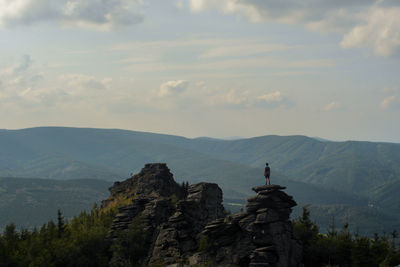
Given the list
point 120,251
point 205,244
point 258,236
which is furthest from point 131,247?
point 258,236

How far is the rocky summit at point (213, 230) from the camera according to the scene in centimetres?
8312

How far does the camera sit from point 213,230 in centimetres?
8700

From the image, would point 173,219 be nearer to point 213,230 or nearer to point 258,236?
point 213,230

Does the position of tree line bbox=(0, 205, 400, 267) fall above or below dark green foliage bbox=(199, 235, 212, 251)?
below

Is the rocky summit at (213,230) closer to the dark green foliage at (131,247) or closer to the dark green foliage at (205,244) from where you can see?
the dark green foliage at (205,244)

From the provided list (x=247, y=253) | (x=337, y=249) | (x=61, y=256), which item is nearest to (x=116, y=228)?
(x=61, y=256)

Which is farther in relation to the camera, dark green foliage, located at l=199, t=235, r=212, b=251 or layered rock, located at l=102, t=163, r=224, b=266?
layered rock, located at l=102, t=163, r=224, b=266

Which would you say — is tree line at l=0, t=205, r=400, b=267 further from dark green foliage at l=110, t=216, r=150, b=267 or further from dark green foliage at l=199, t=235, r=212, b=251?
dark green foliage at l=199, t=235, r=212, b=251

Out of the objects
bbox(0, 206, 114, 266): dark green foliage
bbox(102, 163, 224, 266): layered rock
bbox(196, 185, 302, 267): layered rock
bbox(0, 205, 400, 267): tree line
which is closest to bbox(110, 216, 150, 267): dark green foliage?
bbox(0, 205, 400, 267): tree line

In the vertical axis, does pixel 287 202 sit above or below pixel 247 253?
above

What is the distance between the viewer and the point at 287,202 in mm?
86000

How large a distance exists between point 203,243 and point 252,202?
1291 centimetres

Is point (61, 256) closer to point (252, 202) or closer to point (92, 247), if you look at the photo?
point (92, 247)

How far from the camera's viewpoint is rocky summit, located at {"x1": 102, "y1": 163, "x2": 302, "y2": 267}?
273ft
